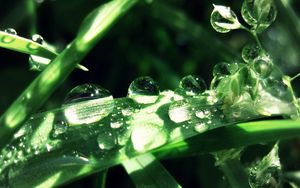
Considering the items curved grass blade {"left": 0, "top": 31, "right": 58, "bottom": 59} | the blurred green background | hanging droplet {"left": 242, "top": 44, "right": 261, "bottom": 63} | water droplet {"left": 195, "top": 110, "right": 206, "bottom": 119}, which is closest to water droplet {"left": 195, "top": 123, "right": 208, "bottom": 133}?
water droplet {"left": 195, "top": 110, "right": 206, "bottom": 119}

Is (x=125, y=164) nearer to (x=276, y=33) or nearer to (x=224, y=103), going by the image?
(x=224, y=103)

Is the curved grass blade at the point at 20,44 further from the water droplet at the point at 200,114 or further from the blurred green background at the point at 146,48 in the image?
the blurred green background at the point at 146,48

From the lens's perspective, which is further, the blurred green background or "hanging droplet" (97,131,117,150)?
the blurred green background

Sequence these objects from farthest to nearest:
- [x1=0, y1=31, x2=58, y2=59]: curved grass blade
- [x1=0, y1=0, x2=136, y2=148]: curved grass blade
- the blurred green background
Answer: the blurred green background
[x1=0, y1=31, x2=58, y2=59]: curved grass blade
[x1=0, y1=0, x2=136, y2=148]: curved grass blade

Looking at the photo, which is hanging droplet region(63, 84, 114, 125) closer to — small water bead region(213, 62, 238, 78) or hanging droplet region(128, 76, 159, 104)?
hanging droplet region(128, 76, 159, 104)

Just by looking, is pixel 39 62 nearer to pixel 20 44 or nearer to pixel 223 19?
pixel 20 44

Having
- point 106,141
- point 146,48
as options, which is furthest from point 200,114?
point 146,48
